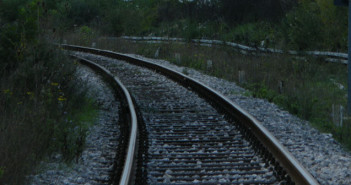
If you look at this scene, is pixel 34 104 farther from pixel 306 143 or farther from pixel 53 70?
pixel 306 143

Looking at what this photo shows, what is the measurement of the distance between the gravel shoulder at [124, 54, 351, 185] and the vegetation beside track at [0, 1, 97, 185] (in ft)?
10.1

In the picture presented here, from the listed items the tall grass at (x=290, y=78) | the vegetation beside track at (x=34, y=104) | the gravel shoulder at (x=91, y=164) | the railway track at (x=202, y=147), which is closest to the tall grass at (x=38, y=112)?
the vegetation beside track at (x=34, y=104)

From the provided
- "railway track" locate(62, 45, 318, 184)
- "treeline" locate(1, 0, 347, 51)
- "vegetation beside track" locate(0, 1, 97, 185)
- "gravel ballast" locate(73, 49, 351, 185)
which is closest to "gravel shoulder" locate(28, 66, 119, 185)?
"vegetation beside track" locate(0, 1, 97, 185)

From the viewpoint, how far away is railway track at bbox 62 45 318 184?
6.15 m

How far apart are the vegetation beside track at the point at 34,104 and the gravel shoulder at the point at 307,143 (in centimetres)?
309

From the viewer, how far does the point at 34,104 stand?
8891mm

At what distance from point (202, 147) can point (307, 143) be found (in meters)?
1.58

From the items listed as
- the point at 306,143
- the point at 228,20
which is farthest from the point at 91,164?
the point at 228,20

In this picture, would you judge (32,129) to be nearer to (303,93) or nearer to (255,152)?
(255,152)

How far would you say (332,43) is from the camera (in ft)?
59.7

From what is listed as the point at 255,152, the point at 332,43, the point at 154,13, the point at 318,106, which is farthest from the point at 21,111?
the point at 154,13

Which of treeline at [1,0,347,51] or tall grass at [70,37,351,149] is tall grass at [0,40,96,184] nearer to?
treeline at [1,0,347,51]

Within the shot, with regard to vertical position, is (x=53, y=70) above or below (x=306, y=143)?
above

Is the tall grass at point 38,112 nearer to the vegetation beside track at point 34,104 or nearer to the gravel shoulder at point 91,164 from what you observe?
the vegetation beside track at point 34,104
